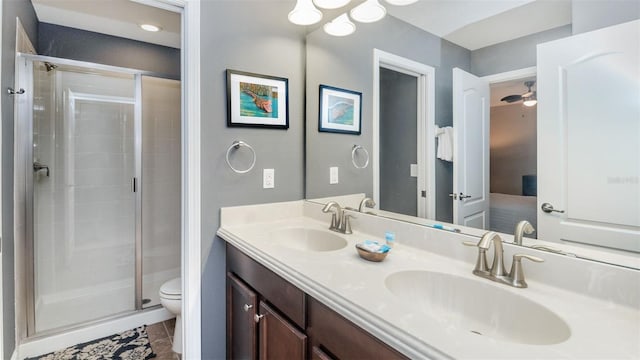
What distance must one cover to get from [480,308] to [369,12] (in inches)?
53.6

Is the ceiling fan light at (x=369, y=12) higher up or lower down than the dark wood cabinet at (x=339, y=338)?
higher up

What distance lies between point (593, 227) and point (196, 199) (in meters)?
1.58

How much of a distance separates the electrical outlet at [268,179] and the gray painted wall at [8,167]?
133 cm

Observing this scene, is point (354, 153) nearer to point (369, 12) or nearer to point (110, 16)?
point (369, 12)

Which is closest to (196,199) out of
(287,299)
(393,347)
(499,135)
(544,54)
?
(287,299)

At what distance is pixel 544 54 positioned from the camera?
0.90 metres

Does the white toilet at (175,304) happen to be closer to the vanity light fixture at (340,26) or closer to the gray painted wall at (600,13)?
the vanity light fixture at (340,26)

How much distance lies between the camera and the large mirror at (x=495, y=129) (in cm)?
80

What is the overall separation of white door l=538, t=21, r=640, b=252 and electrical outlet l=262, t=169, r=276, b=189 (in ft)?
4.20

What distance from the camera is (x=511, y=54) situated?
975 mm

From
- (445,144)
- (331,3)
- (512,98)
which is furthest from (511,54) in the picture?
(331,3)

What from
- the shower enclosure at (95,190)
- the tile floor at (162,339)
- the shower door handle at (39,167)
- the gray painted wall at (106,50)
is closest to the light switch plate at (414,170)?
the tile floor at (162,339)

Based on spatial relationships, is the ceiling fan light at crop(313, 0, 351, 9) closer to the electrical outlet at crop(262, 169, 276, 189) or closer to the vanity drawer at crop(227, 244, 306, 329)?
the electrical outlet at crop(262, 169, 276, 189)

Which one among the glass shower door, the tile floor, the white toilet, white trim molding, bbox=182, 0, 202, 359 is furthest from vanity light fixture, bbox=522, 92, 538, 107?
the glass shower door
